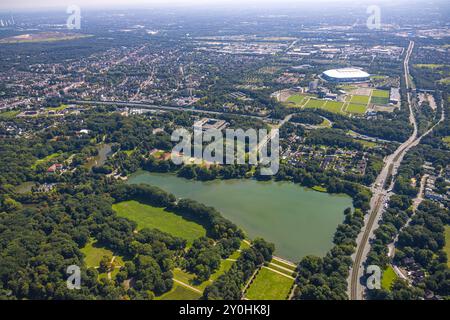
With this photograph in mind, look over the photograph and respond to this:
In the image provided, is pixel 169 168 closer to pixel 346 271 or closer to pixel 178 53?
pixel 346 271

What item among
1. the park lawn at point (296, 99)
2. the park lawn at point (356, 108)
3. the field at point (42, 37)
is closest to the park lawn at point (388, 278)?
the park lawn at point (356, 108)

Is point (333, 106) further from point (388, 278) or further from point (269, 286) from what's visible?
point (269, 286)

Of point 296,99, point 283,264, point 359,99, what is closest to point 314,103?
point 296,99

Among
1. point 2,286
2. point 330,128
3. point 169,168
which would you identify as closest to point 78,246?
point 2,286

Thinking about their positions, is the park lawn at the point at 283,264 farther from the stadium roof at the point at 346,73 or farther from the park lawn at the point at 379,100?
the stadium roof at the point at 346,73

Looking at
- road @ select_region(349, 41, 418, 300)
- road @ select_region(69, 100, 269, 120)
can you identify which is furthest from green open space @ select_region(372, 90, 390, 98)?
road @ select_region(69, 100, 269, 120)

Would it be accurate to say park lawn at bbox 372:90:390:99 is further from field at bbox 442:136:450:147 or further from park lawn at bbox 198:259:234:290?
park lawn at bbox 198:259:234:290
